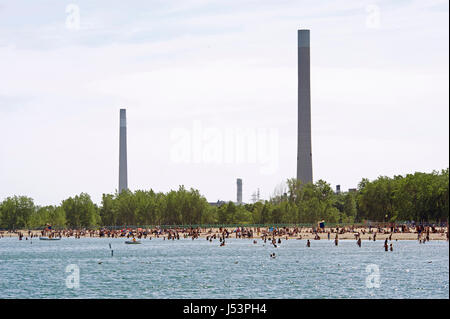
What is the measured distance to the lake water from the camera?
65.2 m

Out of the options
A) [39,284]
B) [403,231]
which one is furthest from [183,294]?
[403,231]

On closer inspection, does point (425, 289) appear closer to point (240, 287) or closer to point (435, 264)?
point (240, 287)

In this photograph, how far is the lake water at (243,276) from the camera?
65.2 metres

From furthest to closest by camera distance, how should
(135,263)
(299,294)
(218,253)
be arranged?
(218,253), (135,263), (299,294)

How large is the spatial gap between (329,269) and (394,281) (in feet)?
56.1

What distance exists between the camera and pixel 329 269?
89438mm

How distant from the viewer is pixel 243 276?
8225 cm

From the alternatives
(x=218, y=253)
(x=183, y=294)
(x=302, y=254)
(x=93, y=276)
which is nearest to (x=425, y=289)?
(x=183, y=294)

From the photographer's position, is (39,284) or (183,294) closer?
(183,294)
